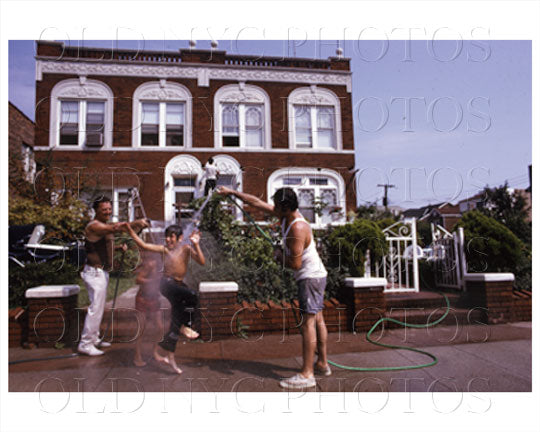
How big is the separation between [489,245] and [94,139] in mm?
5219

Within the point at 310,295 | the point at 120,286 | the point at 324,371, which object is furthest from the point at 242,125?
the point at 324,371

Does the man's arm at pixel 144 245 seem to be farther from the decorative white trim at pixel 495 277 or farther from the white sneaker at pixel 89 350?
the decorative white trim at pixel 495 277

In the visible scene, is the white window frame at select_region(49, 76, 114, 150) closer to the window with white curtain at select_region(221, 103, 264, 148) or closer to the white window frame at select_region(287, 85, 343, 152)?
the window with white curtain at select_region(221, 103, 264, 148)

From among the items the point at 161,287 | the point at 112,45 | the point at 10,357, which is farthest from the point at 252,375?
the point at 112,45

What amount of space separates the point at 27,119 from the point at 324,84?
3422 millimetres

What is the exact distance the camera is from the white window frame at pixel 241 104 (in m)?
3.60

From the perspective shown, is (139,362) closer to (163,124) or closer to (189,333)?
(189,333)

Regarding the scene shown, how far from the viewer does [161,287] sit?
10.6 feet

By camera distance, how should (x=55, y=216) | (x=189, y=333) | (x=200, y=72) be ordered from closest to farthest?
(x=189, y=333) → (x=55, y=216) → (x=200, y=72)

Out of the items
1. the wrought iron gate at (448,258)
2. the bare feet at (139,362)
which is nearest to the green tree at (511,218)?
the wrought iron gate at (448,258)

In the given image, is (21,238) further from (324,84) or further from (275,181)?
(324,84)

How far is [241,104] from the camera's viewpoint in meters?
4.17

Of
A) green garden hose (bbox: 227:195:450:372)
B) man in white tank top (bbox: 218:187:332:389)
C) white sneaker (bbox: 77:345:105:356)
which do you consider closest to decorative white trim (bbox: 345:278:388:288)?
green garden hose (bbox: 227:195:450:372)
